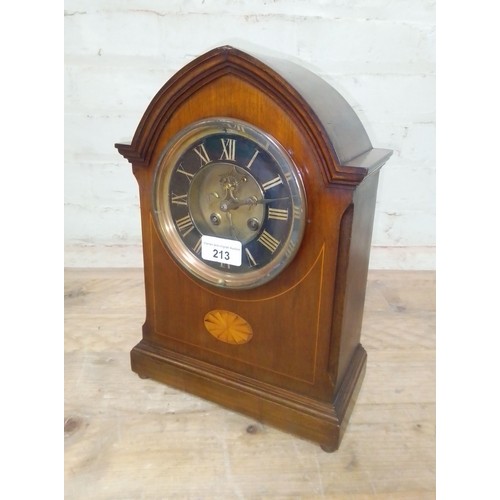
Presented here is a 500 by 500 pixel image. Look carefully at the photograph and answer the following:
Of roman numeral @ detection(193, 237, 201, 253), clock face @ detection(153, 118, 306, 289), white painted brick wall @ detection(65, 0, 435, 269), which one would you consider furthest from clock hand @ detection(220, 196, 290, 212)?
white painted brick wall @ detection(65, 0, 435, 269)

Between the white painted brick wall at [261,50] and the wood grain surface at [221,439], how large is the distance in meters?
0.54

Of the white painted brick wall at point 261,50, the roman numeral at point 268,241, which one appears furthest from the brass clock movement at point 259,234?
the white painted brick wall at point 261,50

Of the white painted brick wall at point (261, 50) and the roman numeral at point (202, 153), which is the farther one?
the white painted brick wall at point (261, 50)

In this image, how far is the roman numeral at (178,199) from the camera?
0.96m

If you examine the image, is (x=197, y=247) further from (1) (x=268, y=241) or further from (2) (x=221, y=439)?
A: (2) (x=221, y=439)

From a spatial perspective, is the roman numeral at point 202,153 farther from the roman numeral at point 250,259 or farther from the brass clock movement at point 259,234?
the roman numeral at point 250,259

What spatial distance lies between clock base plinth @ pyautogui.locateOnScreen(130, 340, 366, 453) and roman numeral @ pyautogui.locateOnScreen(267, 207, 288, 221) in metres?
0.36

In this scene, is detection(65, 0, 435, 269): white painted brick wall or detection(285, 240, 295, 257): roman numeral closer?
detection(285, 240, 295, 257): roman numeral

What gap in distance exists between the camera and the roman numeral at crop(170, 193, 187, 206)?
0.96 metres

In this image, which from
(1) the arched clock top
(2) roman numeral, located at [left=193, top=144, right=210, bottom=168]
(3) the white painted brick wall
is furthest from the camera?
(3) the white painted brick wall

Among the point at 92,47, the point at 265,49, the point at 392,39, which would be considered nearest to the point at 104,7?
the point at 92,47

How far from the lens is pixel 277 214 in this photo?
34.0 inches

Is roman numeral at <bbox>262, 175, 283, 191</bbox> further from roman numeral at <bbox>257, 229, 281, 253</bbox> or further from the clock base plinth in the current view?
the clock base plinth

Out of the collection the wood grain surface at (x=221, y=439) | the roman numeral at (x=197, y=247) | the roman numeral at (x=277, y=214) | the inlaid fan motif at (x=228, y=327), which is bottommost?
the wood grain surface at (x=221, y=439)
